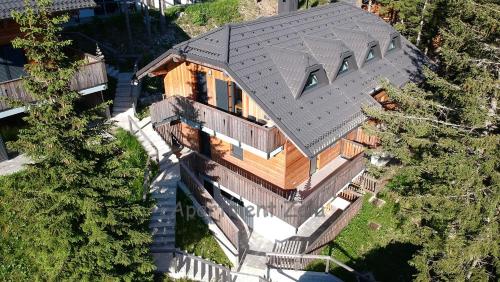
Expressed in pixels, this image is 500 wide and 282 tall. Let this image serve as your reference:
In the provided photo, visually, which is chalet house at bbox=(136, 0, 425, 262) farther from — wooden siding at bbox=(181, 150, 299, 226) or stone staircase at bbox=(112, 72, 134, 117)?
stone staircase at bbox=(112, 72, 134, 117)

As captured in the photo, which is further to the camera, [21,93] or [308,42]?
[308,42]

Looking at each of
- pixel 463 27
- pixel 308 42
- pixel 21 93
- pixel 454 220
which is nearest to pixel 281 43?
pixel 308 42

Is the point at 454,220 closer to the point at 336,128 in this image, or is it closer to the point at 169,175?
the point at 336,128

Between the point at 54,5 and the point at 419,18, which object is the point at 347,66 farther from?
the point at 54,5

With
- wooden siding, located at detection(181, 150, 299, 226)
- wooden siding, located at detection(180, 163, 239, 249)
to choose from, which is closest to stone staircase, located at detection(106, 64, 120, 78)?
wooden siding, located at detection(181, 150, 299, 226)

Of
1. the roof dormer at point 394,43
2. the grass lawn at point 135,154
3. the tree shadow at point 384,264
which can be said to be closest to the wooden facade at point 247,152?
the grass lawn at point 135,154

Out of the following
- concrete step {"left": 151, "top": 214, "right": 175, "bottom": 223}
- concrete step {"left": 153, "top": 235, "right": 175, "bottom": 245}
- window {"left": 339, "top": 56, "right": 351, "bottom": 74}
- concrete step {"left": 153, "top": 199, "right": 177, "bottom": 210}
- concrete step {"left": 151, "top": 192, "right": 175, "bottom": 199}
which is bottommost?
concrete step {"left": 153, "top": 235, "right": 175, "bottom": 245}

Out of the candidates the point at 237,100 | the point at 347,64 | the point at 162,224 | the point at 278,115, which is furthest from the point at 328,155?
the point at 162,224
